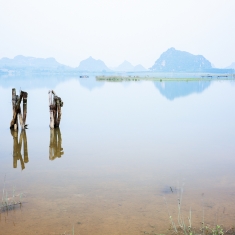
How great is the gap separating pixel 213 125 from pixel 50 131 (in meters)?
9.40

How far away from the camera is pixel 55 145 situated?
14.3 m

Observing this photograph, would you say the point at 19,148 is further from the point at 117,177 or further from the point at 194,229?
the point at 194,229

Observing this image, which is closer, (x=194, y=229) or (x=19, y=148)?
(x=194, y=229)

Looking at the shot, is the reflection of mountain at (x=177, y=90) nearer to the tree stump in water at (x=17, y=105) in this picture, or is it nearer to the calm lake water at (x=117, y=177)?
the calm lake water at (x=117, y=177)

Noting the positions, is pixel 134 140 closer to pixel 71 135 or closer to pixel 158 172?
pixel 71 135

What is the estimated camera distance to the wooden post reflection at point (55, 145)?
12.7 meters

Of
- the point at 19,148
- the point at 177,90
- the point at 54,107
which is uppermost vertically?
the point at 177,90

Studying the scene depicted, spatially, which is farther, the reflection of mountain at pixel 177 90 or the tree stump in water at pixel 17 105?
the reflection of mountain at pixel 177 90

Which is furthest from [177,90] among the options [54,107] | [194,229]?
[194,229]

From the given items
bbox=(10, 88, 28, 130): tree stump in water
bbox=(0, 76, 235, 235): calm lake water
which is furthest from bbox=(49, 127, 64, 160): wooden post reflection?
bbox=(10, 88, 28, 130): tree stump in water

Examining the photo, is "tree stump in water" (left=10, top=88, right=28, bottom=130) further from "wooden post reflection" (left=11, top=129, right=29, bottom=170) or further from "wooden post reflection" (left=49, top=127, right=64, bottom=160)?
"wooden post reflection" (left=49, top=127, right=64, bottom=160)

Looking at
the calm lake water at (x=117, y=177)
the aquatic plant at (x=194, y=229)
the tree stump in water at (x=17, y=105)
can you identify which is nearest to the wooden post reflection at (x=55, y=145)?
the calm lake water at (x=117, y=177)

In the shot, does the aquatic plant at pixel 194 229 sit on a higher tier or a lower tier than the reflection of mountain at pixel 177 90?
lower

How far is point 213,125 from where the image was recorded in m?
19.6
